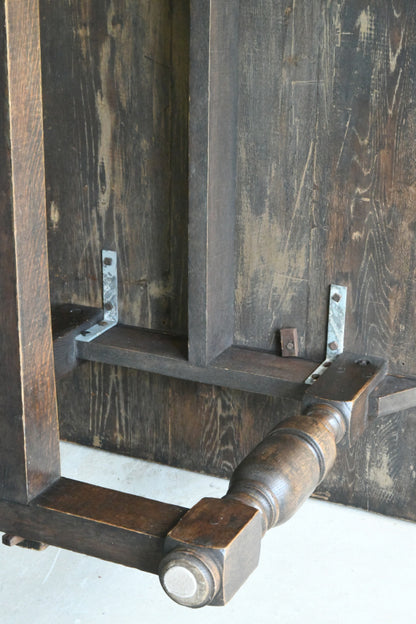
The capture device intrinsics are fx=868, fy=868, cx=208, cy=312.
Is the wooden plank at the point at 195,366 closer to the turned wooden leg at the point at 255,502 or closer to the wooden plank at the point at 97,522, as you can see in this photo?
the turned wooden leg at the point at 255,502

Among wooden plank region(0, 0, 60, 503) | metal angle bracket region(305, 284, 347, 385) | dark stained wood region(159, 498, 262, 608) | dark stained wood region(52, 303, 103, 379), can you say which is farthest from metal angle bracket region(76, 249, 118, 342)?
dark stained wood region(159, 498, 262, 608)

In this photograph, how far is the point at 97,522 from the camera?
1.65 meters

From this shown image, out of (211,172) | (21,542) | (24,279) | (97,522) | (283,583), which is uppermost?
(211,172)

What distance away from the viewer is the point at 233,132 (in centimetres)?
224

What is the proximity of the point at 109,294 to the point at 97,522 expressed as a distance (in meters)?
1.03

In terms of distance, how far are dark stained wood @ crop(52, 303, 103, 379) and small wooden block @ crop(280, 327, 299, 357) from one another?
576 mm

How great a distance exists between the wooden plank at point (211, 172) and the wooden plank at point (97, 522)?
0.66 m

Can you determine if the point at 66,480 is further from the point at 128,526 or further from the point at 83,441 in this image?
the point at 83,441

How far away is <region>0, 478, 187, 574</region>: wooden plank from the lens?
5.31ft

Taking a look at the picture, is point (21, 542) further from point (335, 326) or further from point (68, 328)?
point (335, 326)

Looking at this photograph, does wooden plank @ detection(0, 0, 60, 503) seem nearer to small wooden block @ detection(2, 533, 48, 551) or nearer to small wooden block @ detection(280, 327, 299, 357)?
small wooden block @ detection(2, 533, 48, 551)

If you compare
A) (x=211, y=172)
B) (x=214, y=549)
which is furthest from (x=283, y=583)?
(x=211, y=172)

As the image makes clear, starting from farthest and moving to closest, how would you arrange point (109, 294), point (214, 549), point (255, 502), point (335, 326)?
point (109, 294)
point (335, 326)
point (255, 502)
point (214, 549)

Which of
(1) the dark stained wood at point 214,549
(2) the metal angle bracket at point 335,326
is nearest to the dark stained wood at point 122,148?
(2) the metal angle bracket at point 335,326
